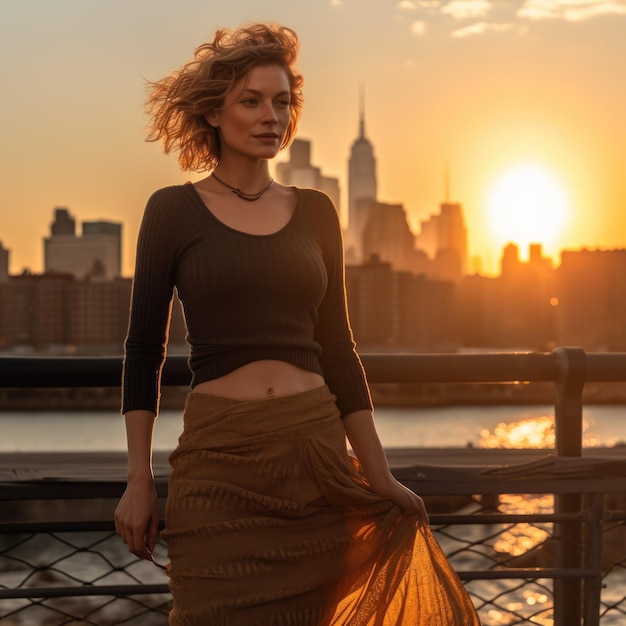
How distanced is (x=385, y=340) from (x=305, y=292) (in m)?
130

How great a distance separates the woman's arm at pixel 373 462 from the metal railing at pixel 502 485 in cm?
51

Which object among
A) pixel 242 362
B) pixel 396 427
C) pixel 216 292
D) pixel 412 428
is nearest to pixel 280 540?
pixel 242 362

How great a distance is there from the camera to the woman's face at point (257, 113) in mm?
2281

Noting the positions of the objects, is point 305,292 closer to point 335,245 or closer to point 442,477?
point 335,245

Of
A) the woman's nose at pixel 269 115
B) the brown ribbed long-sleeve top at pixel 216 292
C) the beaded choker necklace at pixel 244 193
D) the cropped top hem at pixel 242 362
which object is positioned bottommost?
the cropped top hem at pixel 242 362

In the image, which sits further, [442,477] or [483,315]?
[483,315]

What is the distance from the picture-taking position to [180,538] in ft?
7.23

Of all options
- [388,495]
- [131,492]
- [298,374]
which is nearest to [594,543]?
[388,495]

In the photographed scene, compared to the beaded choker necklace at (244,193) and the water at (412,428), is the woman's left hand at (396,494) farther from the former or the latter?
the water at (412,428)

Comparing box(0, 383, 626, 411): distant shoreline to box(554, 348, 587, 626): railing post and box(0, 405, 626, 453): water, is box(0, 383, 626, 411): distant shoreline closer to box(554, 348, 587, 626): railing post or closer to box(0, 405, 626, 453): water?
box(0, 405, 626, 453): water

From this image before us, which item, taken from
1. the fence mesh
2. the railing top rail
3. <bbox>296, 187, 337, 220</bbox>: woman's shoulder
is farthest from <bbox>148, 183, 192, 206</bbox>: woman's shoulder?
the fence mesh

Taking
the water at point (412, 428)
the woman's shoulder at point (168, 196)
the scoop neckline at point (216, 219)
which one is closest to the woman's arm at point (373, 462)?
the scoop neckline at point (216, 219)

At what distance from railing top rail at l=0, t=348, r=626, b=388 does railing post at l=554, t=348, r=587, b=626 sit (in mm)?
18

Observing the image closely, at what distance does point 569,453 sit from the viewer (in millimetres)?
3119
